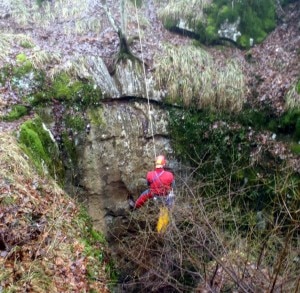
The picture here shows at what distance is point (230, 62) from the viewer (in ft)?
31.0

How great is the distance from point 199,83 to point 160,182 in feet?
11.1

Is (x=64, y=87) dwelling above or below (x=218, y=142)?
above

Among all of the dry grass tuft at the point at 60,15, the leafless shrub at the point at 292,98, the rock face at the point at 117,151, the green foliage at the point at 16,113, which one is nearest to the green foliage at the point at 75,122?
the rock face at the point at 117,151

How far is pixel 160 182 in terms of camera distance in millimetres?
6508

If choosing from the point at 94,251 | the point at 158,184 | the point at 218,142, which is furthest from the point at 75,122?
the point at 94,251

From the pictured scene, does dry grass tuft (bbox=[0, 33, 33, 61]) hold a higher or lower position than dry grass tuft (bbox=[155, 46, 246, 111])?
higher

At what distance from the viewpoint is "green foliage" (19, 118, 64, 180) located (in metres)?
6.51

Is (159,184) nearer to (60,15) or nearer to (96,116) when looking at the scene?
(96,116)

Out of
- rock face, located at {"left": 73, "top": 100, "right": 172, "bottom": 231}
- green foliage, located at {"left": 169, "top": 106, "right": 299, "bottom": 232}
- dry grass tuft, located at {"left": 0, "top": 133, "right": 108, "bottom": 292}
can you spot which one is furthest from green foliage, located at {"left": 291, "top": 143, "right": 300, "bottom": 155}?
dry grass tuft, located at {"left": 0, "top": 133, "right": 108, "bottom": 292}

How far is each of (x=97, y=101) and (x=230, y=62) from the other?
11.1 ft

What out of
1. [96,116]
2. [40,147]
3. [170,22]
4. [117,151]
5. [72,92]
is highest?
[170,22]

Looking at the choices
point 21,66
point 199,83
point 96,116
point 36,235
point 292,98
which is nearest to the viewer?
point 36,235

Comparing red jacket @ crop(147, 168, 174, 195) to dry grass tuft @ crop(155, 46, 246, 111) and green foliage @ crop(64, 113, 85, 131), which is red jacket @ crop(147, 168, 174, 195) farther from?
dry grass tuft @ crop(155, 46, 246, 111)

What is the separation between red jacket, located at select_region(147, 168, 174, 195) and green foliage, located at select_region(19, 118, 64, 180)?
1721 millimetres
